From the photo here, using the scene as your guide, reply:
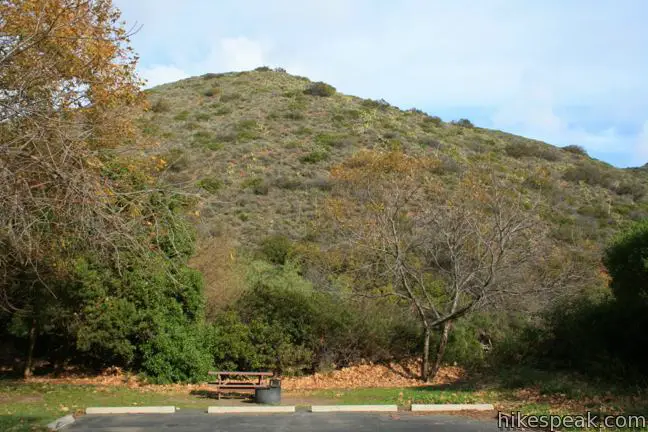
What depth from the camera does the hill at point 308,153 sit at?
33.0m

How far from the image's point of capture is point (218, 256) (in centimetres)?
2038

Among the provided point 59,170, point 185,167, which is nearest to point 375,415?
point 59,170

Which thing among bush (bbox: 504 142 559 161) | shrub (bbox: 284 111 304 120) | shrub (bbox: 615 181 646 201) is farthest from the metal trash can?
shrub (bbox: 284 111 304 120)

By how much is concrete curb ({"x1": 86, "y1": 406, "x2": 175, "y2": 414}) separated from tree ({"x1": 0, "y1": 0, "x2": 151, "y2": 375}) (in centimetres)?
291

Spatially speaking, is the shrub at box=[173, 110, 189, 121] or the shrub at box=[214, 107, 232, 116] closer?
A: the shrub at box=[173, 110, 189, 121]

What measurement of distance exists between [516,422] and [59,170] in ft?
24.7

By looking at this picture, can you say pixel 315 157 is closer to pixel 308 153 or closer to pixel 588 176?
pixel 308 153

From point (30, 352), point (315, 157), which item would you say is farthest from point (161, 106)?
point (30, 352)

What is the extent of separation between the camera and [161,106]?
51219 mm

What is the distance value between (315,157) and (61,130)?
34363 mm

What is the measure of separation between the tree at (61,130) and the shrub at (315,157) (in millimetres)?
28308

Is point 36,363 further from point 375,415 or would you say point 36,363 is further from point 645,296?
point 645,296

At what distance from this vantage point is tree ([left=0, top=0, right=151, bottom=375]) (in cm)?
716

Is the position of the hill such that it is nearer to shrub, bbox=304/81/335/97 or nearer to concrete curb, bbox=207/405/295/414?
shrub, bbox=304/81/335/97
